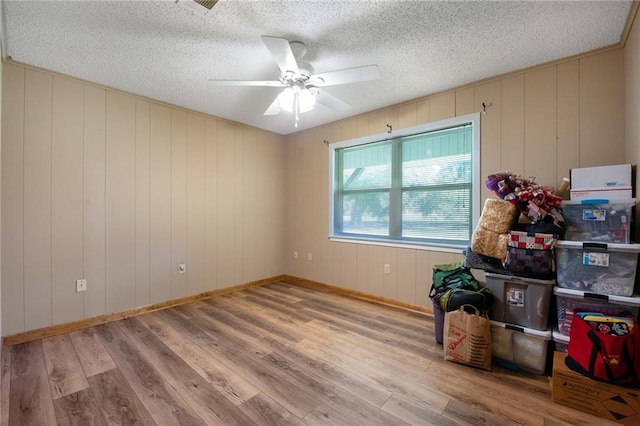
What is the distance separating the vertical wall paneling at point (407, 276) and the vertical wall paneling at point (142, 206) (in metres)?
3.00

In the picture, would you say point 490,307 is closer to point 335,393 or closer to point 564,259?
point 564,259

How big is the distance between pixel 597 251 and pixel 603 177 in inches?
22.5

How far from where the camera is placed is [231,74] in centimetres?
258

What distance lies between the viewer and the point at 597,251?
5.81ft

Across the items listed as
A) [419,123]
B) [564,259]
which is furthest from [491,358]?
[419,123]

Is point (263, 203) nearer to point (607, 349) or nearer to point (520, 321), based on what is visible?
point (520, 321)

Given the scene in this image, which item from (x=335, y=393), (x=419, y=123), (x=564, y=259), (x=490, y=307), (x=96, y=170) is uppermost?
(x=419, y=123)

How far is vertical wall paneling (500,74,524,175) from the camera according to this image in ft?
8.42

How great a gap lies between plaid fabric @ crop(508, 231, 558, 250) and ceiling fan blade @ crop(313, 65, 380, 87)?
1583 millimetres

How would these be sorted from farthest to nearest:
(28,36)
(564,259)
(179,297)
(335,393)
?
(179,297) < (28,36) < (564,259) < (335,393)

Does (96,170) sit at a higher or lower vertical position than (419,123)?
lower

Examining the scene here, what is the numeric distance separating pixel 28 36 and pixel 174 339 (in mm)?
2682

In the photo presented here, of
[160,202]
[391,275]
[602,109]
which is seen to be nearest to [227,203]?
[160,202]

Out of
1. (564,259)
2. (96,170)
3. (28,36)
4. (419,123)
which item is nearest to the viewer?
(564,259)
